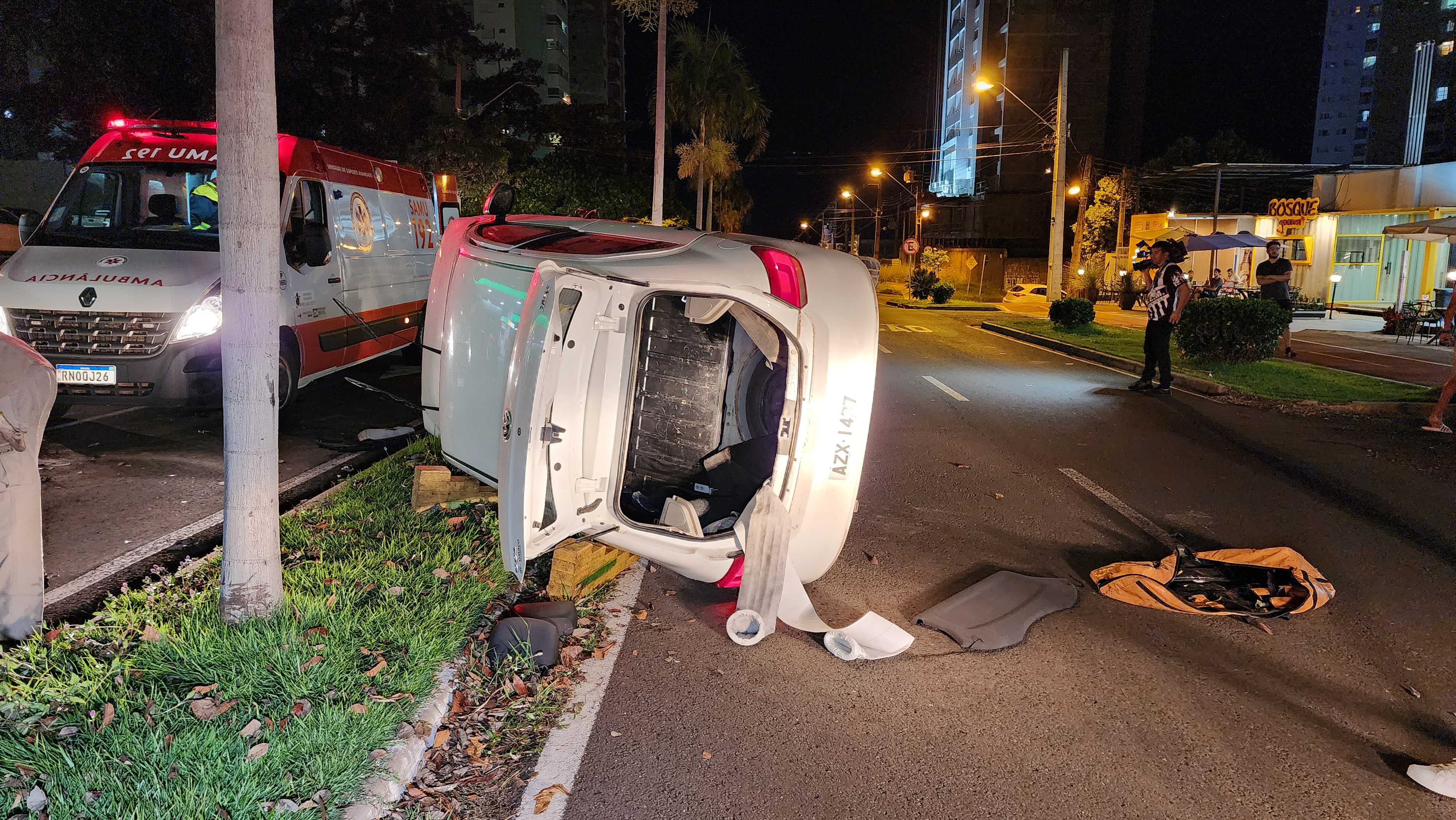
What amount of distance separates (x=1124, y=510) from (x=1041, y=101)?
70594 mm

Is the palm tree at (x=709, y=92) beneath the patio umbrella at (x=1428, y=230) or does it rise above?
above

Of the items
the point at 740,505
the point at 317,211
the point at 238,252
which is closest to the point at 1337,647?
the point at 740,505

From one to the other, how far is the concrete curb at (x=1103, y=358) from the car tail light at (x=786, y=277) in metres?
9.62

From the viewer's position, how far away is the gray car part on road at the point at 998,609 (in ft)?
14.8

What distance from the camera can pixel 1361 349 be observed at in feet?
59.4

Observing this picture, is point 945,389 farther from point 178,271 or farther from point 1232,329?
point 178,271

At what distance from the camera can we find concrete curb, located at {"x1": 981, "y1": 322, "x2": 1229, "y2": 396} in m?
12.2

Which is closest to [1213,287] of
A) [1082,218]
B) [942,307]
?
[942,307]

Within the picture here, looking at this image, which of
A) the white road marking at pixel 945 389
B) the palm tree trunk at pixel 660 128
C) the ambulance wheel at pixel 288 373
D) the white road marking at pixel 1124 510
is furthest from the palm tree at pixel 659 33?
the white road marking at pixel 1124 510

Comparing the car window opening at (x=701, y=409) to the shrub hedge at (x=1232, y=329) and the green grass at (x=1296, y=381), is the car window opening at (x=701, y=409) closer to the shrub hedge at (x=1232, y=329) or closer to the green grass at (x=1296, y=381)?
the green grass at (x=1296, y=381)

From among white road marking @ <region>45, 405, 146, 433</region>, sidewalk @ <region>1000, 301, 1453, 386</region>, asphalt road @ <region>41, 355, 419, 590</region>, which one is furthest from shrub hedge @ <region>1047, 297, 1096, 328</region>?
white road marking @ <region>45, 405, 146, 433</region>

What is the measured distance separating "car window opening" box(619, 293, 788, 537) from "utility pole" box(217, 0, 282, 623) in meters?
1.98

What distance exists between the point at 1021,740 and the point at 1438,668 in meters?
2.23

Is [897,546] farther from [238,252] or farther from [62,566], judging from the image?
[62,566]
